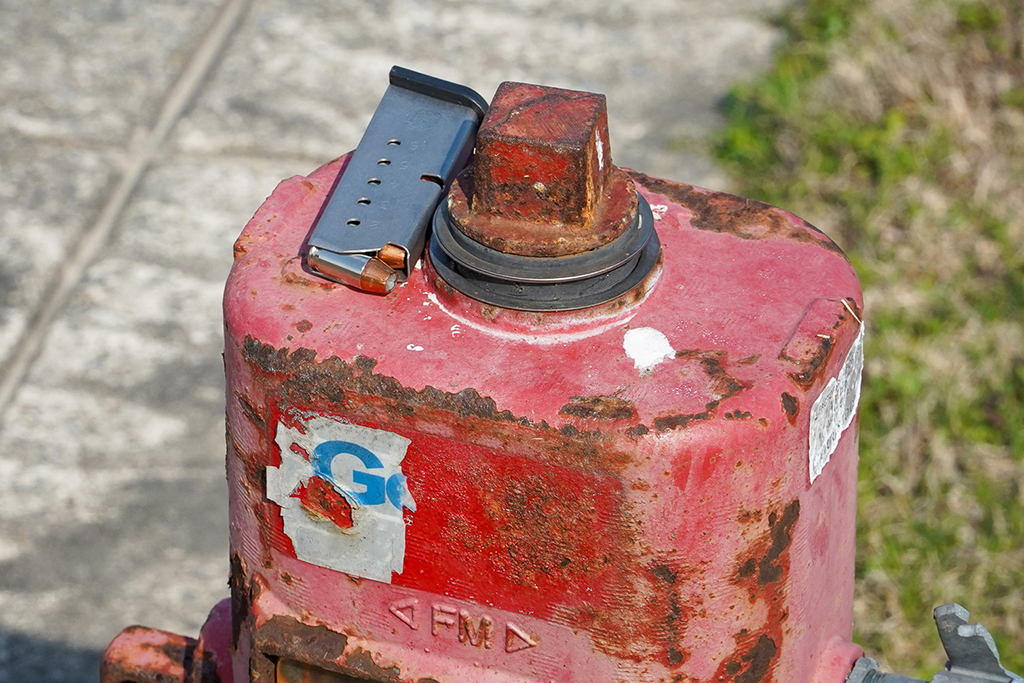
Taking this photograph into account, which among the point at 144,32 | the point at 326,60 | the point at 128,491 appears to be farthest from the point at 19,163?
the point at 128,491

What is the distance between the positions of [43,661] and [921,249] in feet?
7.80

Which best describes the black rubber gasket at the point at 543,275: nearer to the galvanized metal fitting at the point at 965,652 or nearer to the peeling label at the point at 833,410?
the peeling label at the point at 833,410

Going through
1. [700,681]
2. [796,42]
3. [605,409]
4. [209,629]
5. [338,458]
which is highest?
[605,409]

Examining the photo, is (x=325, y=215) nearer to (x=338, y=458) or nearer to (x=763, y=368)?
(x=338, y=458)

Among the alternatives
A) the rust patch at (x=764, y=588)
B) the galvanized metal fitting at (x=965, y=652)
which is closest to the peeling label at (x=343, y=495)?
the rust patch at (x=764, y=588)

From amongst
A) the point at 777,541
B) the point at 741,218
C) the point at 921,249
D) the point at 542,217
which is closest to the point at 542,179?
the point at 542,217

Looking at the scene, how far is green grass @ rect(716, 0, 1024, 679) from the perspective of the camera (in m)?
2.68

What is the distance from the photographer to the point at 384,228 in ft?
4.25

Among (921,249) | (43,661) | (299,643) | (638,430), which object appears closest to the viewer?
(638,430)

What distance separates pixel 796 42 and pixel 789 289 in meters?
3.09

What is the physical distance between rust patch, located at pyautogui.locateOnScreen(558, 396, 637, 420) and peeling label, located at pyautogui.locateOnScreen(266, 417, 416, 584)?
0.53 ft

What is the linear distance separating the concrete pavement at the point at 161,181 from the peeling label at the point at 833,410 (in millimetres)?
1707

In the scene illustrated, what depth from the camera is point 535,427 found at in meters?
1.14

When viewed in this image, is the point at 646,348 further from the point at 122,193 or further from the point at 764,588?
the point at 122,193
